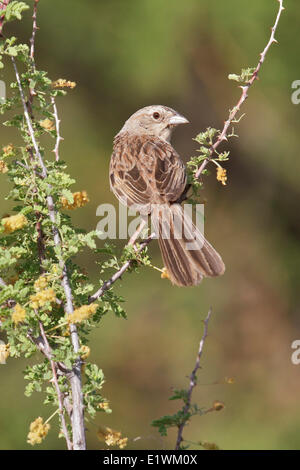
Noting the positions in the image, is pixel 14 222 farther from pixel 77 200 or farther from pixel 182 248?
pixel 182 248

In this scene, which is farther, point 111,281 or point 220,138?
point 220,138

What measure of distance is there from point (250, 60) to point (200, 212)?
2747mm

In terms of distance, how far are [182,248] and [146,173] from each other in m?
0.67

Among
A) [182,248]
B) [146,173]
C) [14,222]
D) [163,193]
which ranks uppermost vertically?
[146,173]

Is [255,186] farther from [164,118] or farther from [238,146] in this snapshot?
[164,118]

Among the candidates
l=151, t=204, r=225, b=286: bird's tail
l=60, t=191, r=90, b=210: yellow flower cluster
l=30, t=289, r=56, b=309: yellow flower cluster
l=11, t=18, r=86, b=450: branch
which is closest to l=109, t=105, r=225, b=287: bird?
l=151, t=204, r=225, b=286: bird's tail

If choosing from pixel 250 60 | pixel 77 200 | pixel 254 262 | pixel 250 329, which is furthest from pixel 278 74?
pixel 77 200

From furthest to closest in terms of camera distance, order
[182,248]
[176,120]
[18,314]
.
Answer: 1. [176,120]
2. [182,248]
3. [18,314]

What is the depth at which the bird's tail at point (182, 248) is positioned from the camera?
129 inches

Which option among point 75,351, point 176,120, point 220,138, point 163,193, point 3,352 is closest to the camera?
point 75,351

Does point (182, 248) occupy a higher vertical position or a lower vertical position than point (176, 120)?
lower

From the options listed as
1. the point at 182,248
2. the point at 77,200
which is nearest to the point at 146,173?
the point at 182,248

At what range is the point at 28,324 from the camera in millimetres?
2248

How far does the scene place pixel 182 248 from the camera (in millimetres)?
3482
